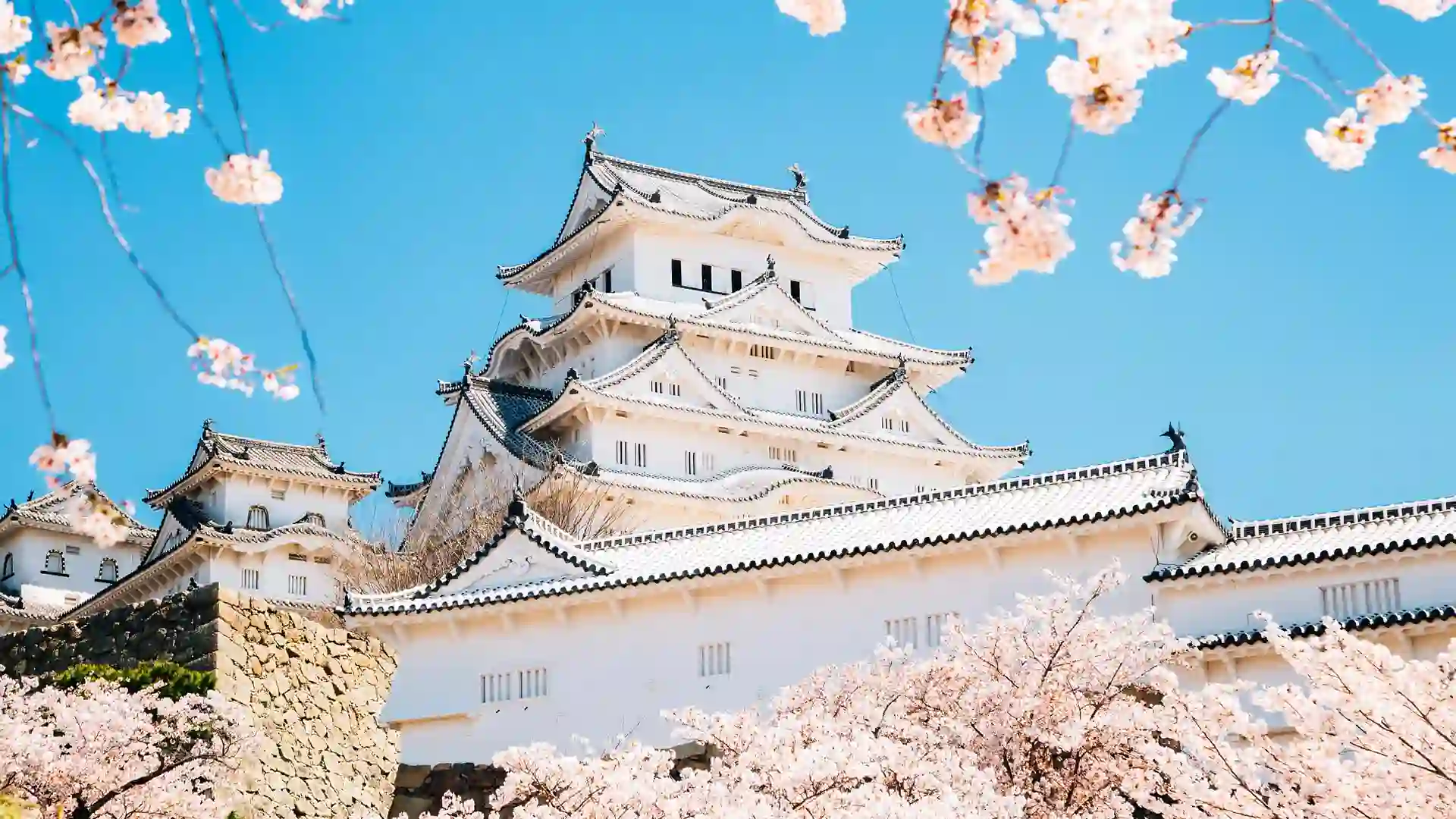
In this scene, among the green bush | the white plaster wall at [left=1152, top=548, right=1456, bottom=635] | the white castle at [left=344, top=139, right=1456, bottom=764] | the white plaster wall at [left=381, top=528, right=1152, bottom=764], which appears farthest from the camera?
the green bush

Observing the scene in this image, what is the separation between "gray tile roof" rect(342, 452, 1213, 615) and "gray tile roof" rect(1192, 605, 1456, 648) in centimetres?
151

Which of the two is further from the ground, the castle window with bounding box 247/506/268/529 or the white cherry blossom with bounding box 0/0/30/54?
the castle window with bounding box 247/506/268/529

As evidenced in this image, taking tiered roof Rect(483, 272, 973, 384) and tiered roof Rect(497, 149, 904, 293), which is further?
tiered roof Rect(497, 149, 904, 293)

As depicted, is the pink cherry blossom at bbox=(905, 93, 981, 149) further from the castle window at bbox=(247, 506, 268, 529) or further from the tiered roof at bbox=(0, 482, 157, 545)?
the tiered roof at bbox=(0, 482, 157, 545)

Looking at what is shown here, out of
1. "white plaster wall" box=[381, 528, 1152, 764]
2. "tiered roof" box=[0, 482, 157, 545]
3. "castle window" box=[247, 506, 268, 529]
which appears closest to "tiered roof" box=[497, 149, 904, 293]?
"castle window" box=[247, 506, 268, 529]

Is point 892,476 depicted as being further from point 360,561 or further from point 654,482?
point 360,561

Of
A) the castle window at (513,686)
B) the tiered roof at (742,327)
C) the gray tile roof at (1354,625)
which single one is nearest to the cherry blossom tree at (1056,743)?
the gray tile roof at (1354,625)

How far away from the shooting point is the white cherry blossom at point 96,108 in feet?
20.0

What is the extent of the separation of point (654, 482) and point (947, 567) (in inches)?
611

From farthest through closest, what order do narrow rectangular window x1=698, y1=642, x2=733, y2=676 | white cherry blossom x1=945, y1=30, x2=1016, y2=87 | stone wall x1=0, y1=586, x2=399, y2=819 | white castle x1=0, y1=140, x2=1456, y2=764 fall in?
stone wall x1=0, y1=586, x2=399, y2=819
narrow rectangular window x1=698, y1=642, x2=733, y2=676
white castle x1=0, y1=140, x2=1456, y2=764
white cherry blossom x1=945, y1=30, x2=1016, y2=87

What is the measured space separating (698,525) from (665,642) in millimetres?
9623

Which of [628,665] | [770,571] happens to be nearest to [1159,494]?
[770,571]

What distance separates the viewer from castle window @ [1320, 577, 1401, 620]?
1820 centimetres

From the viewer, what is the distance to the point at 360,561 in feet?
124
